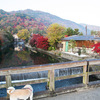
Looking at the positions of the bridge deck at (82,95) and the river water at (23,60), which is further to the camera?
the river water at (23,60)

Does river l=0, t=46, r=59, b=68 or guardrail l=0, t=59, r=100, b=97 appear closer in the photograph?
guardrail l=0, t=59, r=100, b=97

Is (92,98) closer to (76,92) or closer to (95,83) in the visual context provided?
(76,92)

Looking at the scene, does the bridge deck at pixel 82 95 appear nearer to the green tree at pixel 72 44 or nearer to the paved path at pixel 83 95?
the paved path at pixel 83 95

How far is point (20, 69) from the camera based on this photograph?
244 centimetres

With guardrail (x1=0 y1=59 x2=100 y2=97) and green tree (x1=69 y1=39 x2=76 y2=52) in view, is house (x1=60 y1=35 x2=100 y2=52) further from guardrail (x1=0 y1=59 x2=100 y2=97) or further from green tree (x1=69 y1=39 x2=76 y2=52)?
guardrail (x1=0 y1=59 x2=100 y2=97)

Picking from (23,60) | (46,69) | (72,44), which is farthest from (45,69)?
(72,44)

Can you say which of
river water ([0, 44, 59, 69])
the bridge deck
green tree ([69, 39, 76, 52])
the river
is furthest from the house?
the bridge deck

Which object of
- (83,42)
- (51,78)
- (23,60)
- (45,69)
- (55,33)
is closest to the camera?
(45,69)

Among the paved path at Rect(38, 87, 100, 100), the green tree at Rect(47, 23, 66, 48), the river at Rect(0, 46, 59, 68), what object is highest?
the green tree at Rect(47, 23, 66, 48)

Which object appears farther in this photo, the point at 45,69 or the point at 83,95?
the point at 83,95

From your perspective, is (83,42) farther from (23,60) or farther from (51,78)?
(51,78)

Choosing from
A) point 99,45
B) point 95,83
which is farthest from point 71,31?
point 95,83

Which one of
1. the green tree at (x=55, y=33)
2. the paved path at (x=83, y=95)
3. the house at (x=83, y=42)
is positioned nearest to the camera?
the paved path at (x=83, y=95)

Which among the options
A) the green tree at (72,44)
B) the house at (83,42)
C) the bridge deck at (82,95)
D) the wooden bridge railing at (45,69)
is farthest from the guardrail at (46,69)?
the house at (83,42)
